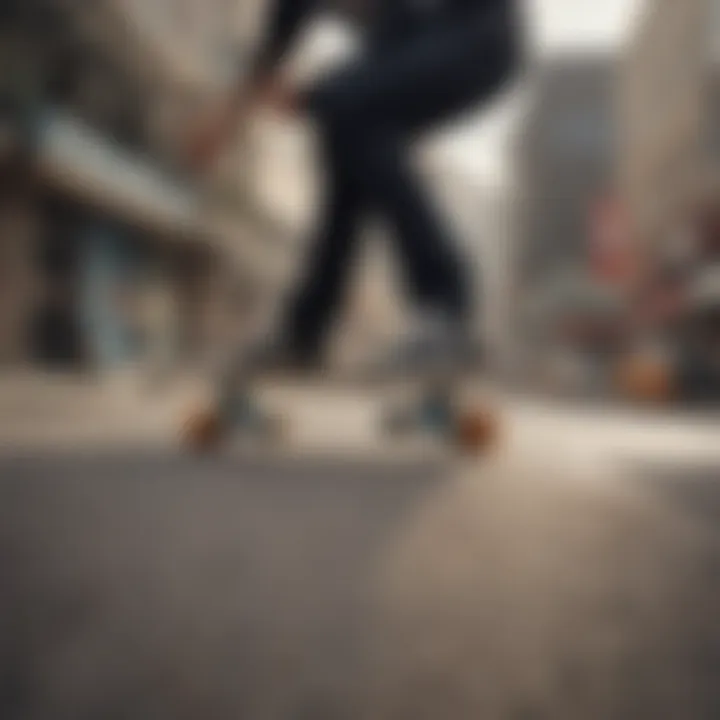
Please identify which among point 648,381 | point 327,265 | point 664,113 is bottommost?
point 648,381

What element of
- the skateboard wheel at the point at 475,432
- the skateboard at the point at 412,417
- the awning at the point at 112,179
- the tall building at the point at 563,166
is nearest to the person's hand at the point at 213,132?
the skateboard at the point at 412,417

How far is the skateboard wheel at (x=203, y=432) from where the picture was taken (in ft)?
3.02

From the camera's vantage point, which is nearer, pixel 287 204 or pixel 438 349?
pixel 438 349

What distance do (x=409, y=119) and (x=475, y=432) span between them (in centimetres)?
45

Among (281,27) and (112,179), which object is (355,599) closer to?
(281,27)

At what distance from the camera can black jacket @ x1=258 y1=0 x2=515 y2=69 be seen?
95 cm

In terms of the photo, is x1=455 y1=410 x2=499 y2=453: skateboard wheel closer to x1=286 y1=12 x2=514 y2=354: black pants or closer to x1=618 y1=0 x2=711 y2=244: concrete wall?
x1=286 y1=12 x2=514 y2=354: black pants

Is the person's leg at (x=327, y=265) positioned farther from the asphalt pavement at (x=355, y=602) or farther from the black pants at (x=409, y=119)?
the asphalt pavement at (x=355, y=602)

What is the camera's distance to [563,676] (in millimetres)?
304

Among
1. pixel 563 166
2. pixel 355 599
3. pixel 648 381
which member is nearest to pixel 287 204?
pixel 563 166

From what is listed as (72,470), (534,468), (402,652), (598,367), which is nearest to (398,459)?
(534,468)

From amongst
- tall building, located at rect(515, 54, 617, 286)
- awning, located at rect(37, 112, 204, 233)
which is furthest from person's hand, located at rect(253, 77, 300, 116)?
awning, located at rect(37, 112, 204, 233)

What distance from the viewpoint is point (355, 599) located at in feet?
1.26

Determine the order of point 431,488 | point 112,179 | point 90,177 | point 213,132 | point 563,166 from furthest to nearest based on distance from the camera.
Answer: point 112,179
point 90,177
point 563,166
point 213,132
point 431,488
